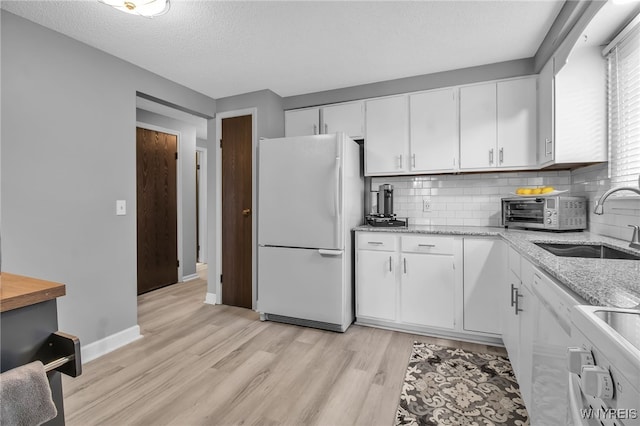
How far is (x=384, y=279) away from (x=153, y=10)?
8.43 ft

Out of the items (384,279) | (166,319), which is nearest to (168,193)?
(166,319)

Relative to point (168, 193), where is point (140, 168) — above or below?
above

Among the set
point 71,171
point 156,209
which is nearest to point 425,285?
point 71,171

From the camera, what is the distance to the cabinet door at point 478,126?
9.08 ft

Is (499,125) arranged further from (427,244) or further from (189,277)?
(189,277)

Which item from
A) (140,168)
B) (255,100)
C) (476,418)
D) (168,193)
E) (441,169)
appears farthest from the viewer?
(168,193)

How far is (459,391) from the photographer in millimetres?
1923

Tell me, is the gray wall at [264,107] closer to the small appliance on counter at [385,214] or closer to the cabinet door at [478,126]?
the small appliance on counter at [385,214]

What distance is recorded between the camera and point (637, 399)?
50 centimetres

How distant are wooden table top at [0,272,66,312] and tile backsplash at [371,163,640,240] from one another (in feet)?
9.60

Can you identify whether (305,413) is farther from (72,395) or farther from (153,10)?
(153,10)

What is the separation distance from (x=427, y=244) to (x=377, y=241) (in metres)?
0.43

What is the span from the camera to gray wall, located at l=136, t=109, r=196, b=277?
454 cm

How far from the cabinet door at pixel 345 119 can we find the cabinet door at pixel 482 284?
4.96 feet
